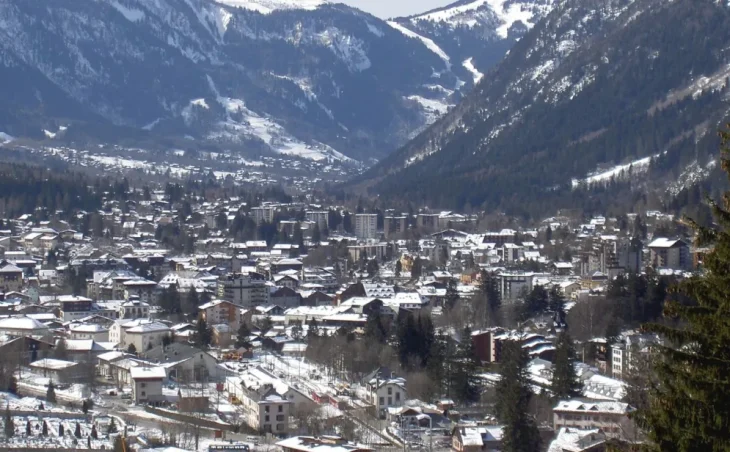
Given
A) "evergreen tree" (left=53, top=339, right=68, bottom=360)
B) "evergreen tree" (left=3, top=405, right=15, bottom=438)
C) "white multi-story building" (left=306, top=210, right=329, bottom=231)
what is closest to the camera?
"evergreen tree" (left=3, top=405, right=15, bottom=438)

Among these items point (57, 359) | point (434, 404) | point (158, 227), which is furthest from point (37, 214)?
point (434, 404)

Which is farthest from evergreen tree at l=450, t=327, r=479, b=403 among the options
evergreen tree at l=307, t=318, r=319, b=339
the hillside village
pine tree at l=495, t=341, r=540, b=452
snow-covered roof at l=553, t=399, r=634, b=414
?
evergreen tree at l=307, t=318, r=319, b=339

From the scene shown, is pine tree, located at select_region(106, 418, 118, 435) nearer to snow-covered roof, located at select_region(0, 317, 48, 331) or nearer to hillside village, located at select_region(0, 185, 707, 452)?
hillside village, located at select_region(0, 185, 707, 452)

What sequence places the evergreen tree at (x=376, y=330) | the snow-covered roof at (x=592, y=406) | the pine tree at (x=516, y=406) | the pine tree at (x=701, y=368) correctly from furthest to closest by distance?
the evergreen tree at (x=376, y=330)
the snow-covered roof at (x=592, y=406)
the pine tree at (x=516, y=406)
the pine tree at (x=701, y=368)

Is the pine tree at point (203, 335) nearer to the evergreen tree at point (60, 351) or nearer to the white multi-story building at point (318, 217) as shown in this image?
the evergreen tree at point (60, 351)

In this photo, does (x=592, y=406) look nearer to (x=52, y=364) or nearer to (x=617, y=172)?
(x=52, y=364)

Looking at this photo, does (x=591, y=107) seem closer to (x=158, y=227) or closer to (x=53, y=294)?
(x=158, y=227)

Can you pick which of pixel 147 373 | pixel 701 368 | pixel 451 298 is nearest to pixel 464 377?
pixel 147 373

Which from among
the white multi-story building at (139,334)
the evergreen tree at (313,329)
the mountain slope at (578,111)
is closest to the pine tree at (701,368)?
the evergreen tree at (313,329)
